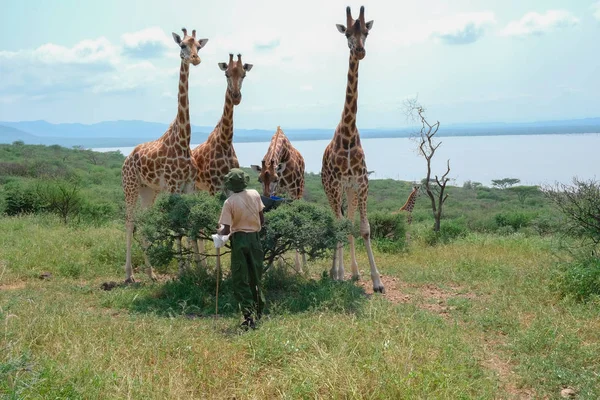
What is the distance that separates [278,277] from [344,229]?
118cm

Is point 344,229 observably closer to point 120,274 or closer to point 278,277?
point 278,277

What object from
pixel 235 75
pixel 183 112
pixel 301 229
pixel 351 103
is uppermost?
pixel 235 75

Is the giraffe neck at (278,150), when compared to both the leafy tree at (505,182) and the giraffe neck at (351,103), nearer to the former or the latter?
the giraffe neck at (351,103)

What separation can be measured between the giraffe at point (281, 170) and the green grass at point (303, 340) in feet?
4.46

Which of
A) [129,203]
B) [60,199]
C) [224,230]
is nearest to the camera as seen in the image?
[224,230]

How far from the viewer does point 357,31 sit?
25.8 feet

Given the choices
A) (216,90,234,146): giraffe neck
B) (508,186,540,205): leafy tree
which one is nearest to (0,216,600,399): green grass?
(216,90,234,146): giraffe neck

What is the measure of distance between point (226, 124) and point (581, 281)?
5.25m

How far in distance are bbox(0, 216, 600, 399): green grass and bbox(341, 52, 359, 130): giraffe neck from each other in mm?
2429

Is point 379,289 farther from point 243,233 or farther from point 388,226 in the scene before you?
point 388,226

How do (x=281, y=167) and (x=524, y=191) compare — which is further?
(x=524, y=191)

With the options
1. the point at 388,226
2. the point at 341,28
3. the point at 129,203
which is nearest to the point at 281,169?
the point at 341,28

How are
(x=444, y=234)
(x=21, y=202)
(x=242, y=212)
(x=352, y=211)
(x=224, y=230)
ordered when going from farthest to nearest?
(x=21, y=202)
(x=444, y=234)
(x=352, y=211)
(x=242, y=212)
(x=224, y=230)

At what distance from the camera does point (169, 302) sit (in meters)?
7.34
